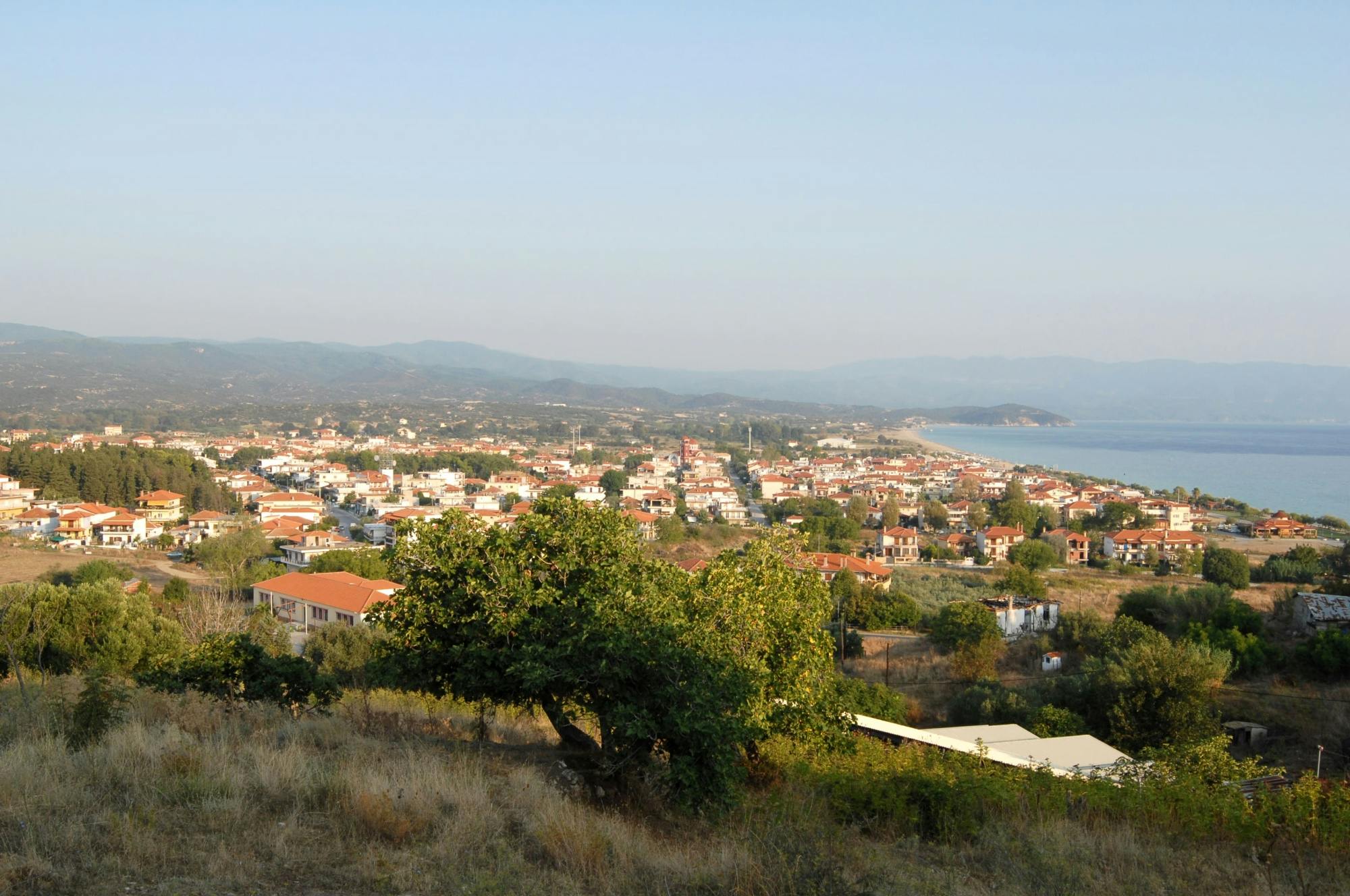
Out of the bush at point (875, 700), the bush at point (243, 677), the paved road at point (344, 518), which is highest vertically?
the bush at point (243, 677)

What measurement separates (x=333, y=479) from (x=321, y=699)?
55.4 m

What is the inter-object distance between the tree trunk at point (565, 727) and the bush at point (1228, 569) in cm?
2691

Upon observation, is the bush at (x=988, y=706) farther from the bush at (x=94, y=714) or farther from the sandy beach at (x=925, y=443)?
the sandy beach at (x=925, y=443)

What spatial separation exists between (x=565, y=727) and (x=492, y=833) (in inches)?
84.7

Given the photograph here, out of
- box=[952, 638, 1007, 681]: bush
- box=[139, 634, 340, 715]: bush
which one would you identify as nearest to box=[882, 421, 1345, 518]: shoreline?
box=[952, 638, 1007, 681]: bush

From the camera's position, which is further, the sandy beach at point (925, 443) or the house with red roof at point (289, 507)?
the sandy beach at point (925, 443)

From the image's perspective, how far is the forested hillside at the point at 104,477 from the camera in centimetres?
4362

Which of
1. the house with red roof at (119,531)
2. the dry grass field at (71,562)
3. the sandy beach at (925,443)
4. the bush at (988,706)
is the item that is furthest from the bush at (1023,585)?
the sandy beach at (925,443)

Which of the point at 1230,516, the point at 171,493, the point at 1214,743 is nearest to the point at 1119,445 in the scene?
the point at 1230,516

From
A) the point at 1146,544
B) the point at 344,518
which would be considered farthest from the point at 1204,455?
the point at 344,518

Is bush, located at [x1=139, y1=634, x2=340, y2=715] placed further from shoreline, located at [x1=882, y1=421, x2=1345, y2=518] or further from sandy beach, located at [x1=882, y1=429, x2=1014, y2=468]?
sandy beach, located at [x1=882, y1=429, x2=1014, y2=468]

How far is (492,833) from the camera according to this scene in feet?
13.6

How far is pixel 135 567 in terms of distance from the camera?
28844 mm

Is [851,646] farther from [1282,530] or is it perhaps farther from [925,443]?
[925,443]
